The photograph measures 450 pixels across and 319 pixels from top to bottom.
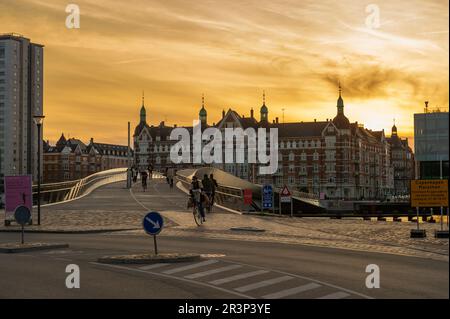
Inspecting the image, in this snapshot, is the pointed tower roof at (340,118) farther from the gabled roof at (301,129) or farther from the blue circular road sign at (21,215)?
the blue circular road sign at (21,215)

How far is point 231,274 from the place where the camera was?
1438 centimetres

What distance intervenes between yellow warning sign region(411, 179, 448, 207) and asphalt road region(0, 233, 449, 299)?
5.15 m

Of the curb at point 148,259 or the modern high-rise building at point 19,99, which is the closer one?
the curb at point 148,259

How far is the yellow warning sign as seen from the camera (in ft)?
77.2

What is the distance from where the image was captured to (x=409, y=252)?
19375mm

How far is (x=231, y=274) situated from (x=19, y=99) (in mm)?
183426

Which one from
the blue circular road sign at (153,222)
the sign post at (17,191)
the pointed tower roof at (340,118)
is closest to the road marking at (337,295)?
the blue circular road sign at (153,222)

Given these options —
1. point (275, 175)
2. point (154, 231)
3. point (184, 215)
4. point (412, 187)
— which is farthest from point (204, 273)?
point (275, 175)

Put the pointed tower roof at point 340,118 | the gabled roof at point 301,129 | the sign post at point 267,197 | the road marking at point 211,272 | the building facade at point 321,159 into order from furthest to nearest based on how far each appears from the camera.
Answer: the gabled roof at point 301,129
the pointed tower roof at point 340,118
the building facade at point 321,159
the sign post at point 267,197
the road marking at point 211,272

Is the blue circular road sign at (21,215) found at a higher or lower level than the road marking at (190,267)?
higher

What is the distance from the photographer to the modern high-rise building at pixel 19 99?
605ft

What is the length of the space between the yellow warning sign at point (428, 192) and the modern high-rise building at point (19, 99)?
16778 centimetres
